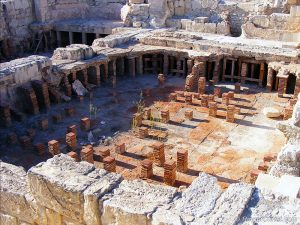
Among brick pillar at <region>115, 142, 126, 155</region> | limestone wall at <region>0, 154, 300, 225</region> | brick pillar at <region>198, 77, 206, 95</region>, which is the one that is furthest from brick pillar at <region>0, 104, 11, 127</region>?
limestone wall at <region>0, 154, 300, 225</region>

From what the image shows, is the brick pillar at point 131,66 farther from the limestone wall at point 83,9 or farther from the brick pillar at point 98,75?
the limestone wall at point 83,9

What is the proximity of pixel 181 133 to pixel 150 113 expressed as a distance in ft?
5.36

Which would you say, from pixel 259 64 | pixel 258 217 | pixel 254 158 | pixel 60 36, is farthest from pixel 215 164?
pixel 60 36

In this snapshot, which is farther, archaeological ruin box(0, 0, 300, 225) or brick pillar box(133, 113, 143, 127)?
brick pillar box(133, 113, 143, 127)

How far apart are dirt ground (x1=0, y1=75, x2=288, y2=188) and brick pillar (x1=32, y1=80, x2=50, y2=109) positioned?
0.35 meters

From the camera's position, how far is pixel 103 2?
24.8 m

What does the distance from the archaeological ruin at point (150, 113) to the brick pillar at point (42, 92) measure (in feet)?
0.14

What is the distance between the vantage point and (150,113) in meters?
14.1

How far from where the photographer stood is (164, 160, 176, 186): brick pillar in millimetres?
10047

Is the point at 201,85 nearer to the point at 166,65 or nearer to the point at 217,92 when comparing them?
the point at 217,92

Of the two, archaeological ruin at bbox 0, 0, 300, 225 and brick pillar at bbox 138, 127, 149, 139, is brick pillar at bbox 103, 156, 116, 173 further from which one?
brick pillar at bbox 138, 127, 149, 139

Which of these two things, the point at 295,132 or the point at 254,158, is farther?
the point at 254,158

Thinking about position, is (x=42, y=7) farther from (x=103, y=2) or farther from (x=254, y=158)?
(x=254, y=158)

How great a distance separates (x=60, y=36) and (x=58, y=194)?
20.1m
